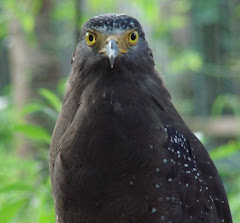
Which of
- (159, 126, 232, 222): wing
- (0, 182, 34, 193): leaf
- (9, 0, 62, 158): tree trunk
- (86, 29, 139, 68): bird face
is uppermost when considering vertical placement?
(9, 0, 62, 158): tree trunk

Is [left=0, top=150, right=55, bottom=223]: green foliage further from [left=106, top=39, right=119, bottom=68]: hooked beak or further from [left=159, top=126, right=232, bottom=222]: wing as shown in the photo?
[left=106, top=39, right=119, bottom=68]: hooked beak

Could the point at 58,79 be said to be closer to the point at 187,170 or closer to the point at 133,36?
the point at 133,36

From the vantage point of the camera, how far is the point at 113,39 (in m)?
3.14

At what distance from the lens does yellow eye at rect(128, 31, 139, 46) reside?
328 cm

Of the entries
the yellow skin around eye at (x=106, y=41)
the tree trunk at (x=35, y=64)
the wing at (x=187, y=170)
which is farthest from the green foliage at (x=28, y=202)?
the tree trunk at (x=35, y=64)

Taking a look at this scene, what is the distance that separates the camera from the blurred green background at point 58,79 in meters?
4.35

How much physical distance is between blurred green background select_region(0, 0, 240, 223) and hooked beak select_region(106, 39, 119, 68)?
0.90m

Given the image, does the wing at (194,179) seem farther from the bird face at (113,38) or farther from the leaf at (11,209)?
the leaf at (11,209)

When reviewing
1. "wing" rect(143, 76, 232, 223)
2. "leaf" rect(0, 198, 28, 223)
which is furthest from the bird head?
"leaf" rect(0, 198, 28, 223)

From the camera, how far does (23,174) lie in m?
5.65

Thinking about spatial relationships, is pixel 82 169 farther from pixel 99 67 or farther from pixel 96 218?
pixel 99 67

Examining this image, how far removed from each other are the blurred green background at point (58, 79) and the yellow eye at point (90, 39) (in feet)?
2.70

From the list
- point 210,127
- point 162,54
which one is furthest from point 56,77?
point 162,54

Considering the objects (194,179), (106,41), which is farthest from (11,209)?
(106,41)
